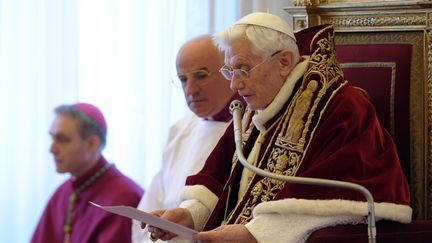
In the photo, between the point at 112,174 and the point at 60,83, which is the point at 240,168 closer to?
the point at 112,174

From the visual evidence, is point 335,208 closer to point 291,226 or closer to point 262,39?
point 291,226

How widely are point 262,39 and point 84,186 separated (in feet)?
4.28

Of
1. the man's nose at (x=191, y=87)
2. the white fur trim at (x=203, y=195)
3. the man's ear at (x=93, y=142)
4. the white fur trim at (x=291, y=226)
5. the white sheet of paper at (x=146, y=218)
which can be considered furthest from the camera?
the man's ear at (x=93, y=142)

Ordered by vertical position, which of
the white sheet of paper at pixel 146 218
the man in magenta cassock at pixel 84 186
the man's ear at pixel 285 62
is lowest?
the man in magenta cassock at pixel 84 186

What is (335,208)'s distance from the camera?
2.75 meters

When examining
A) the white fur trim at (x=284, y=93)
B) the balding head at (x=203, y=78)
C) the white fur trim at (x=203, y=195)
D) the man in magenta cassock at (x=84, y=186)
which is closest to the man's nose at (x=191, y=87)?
the balding head at (x=203, y=78)

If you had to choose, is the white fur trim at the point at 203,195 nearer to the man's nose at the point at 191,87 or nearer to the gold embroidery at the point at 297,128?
the gold embroidery at the point at 297,128

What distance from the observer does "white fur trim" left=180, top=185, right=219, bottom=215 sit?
324cm

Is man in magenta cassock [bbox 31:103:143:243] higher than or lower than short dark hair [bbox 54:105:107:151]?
lower

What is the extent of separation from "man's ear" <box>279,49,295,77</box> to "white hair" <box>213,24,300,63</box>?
14 millimetres

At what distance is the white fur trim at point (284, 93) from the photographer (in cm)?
302

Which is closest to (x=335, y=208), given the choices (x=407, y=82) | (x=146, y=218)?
(x=146, y=218)

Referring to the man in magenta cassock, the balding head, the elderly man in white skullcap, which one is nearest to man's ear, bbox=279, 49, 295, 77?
the elderly man in white skullcap

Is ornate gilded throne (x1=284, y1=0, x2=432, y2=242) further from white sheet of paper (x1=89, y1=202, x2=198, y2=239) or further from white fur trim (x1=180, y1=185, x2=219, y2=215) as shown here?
white sheet of paper (x1=89, y1=202, x2=198, y2=239)
